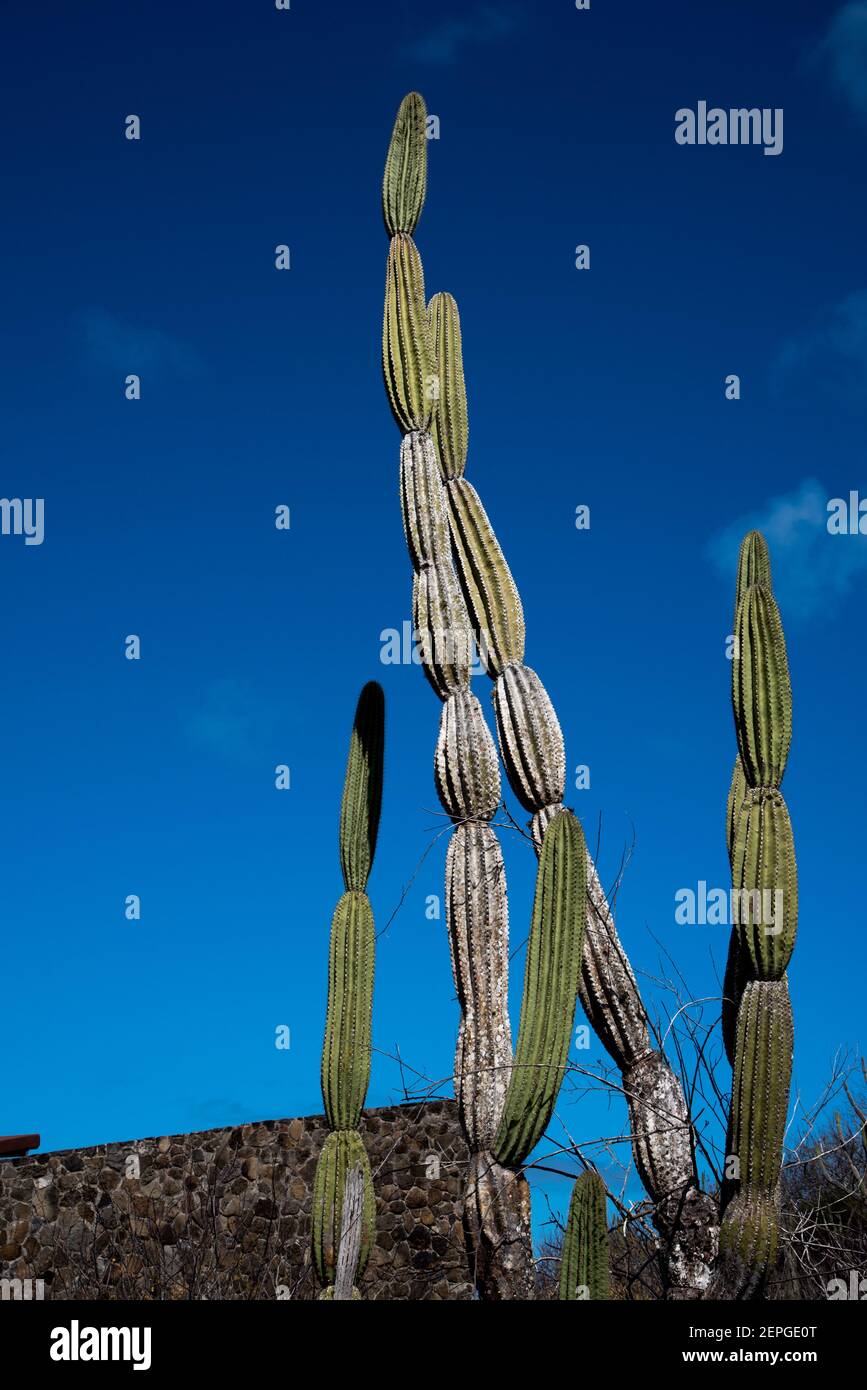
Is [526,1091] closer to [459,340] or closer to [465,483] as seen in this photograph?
[465,483]

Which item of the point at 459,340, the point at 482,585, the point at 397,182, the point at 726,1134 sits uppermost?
the point at 397,182

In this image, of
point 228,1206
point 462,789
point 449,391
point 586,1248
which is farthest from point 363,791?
point 228,1206

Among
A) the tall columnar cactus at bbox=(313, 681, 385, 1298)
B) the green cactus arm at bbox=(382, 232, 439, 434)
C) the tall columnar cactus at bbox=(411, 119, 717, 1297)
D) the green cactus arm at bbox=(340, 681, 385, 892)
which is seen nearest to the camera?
the tall columnar cactus at bbox=(411, 119, 717, 1297)

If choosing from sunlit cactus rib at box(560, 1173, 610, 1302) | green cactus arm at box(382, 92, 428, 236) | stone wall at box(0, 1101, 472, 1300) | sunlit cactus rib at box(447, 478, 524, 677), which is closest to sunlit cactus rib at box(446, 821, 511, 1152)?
sunlit cactus rib at box(447, 478, 524, 677)

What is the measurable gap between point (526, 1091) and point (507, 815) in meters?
1.60

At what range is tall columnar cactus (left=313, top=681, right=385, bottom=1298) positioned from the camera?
624 cm

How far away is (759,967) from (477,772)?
1797 millimetres

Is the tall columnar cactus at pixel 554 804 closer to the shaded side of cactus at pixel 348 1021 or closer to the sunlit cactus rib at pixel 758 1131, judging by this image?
the sunlit cactus rib at pixel 758 1131

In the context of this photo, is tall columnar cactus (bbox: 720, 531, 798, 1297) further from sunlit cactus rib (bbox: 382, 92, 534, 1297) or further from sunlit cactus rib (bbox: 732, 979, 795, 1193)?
sunlit cactus rib (bbox: 382, 92, 534, 1297)

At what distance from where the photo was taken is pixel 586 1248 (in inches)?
181

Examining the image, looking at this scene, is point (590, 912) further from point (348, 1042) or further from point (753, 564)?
point (753, 564)

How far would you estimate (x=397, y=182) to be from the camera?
7.69 metres
